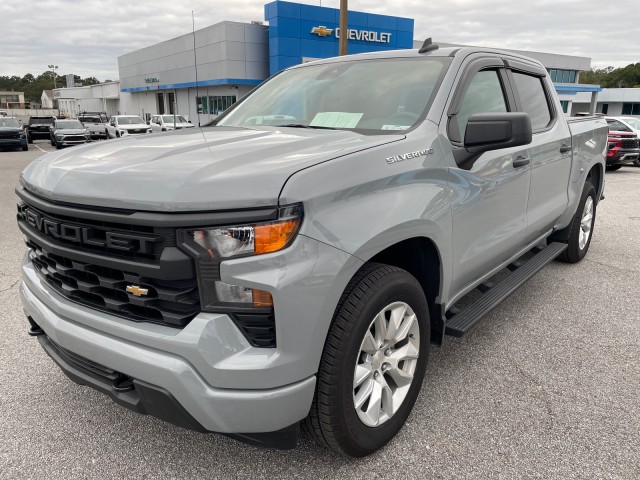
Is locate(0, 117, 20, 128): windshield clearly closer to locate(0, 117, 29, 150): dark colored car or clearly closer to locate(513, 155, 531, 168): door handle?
locate(0, 117, 29, 150): dark colored car

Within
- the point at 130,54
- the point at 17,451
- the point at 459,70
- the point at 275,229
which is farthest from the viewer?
the point at 130,54

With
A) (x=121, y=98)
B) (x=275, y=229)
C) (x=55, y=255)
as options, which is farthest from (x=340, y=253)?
(x=121, y=98)

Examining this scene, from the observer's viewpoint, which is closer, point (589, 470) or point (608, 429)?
point (589, 470)

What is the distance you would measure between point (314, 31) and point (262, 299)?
3236 centimetres

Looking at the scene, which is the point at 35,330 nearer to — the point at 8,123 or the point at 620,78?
the point at 8,123

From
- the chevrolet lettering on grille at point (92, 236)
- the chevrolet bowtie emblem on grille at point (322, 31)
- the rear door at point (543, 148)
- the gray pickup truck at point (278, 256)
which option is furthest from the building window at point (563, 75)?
the chevrolet lettering on grille at point (92, 236)

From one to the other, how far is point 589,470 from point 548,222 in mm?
2367

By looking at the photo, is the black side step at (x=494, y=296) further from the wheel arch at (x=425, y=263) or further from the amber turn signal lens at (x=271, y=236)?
the amber turn signal lens at (x=271, y=236)

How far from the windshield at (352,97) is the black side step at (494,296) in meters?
1.13

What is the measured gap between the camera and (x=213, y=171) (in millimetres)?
1927

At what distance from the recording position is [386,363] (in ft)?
7.89

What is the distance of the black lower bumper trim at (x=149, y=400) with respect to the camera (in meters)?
1.92

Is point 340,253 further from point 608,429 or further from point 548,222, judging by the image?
point 548,222

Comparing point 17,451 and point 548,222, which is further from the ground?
point 548,222
